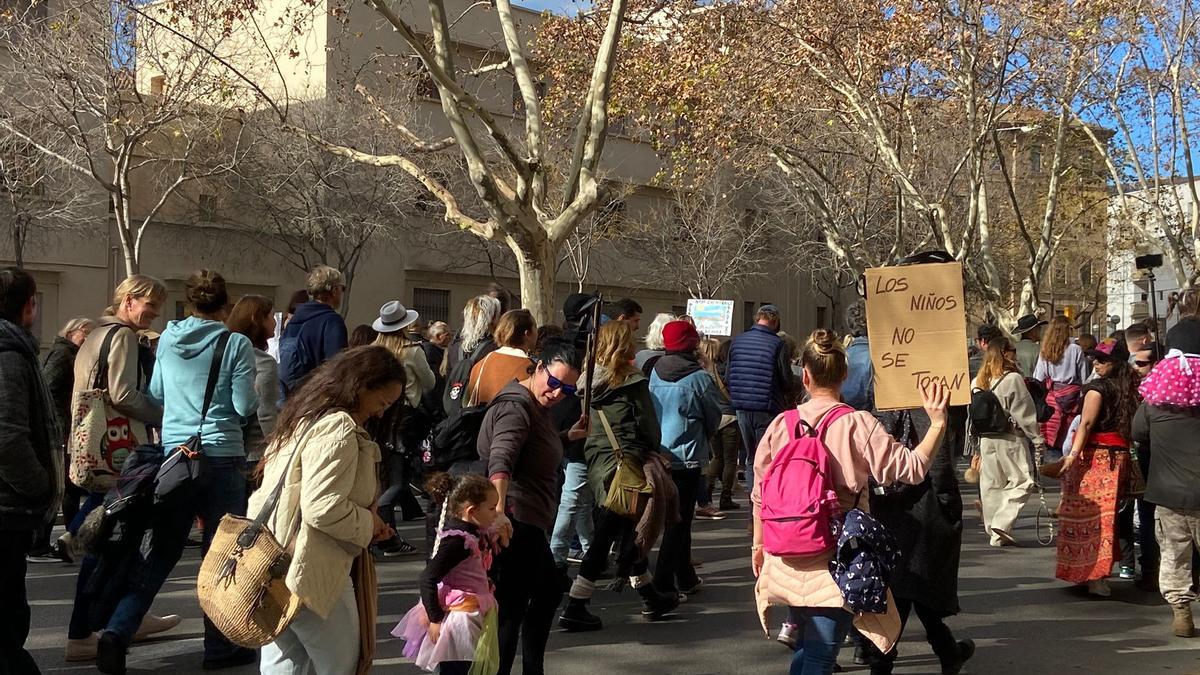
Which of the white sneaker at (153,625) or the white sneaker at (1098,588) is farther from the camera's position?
the white sneaker at (1098,588)

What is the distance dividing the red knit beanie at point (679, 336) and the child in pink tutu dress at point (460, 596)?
314 centimetres

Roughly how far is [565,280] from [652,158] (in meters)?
4.91

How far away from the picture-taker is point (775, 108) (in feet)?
68.8

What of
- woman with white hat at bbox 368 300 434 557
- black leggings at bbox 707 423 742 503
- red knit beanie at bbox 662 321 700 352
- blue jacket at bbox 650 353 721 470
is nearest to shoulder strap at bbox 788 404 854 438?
blue jacket at bbox 650 353 721 470

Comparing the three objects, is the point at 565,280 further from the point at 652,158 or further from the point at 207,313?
the point at 207,313

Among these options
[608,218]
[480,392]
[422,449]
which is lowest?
[422,449]

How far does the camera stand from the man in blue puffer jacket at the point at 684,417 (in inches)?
307

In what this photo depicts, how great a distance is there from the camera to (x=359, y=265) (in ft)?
112

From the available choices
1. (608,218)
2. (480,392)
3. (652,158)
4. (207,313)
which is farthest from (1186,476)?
(652,158)

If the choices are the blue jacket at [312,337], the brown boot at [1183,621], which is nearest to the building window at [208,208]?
the blue jacket at [312,337]

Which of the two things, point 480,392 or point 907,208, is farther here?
point 907,208

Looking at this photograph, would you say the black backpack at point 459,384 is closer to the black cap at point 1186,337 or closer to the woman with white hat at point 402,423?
the woman with white hat at point 402,423

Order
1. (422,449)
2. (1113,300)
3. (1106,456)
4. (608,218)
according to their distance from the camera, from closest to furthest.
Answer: (1106,456), (422,449), (608,218), (1113,300)

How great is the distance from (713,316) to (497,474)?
14.5 m
